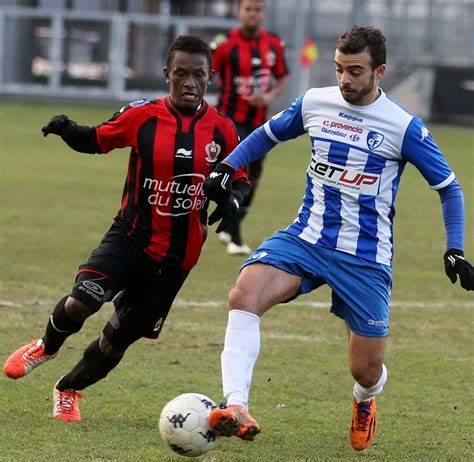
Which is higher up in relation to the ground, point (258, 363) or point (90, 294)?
point (90, 294)

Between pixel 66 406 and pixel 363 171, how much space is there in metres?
1.87

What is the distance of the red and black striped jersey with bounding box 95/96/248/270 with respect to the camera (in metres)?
5.62

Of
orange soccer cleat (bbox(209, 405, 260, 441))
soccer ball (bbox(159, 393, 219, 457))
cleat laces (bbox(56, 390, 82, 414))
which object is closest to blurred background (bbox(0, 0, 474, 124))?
cleat laces (bbox(56, 390, 82, 414))

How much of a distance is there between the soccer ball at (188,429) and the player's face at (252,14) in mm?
6833

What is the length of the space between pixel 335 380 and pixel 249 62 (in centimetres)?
552

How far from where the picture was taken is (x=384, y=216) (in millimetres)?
5328

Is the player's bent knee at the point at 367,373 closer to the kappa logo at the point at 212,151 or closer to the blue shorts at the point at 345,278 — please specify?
the blue shorts at the point at 345,278

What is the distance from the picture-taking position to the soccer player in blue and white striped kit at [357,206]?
5191 mm

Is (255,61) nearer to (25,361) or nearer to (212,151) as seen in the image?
(212,151)

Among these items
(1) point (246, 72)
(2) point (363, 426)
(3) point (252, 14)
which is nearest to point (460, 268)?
(2) point (363, 426)

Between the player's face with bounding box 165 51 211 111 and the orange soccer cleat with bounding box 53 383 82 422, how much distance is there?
1562 millimetres

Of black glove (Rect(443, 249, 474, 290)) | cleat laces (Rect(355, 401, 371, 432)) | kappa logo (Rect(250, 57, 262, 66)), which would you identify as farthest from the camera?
kappa logo (Rect(250, 57, 262, 66))

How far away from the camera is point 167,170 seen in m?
5.62

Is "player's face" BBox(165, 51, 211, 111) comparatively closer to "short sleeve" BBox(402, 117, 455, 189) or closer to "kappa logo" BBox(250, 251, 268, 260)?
"kappa logo" BBox(250, 251, 268, 260)
